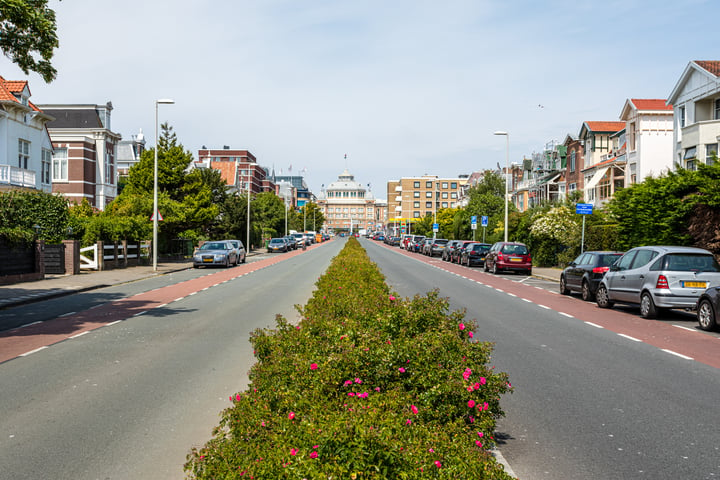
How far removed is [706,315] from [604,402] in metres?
7.47

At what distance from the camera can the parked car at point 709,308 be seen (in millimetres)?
12539

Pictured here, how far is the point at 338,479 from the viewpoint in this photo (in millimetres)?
2760

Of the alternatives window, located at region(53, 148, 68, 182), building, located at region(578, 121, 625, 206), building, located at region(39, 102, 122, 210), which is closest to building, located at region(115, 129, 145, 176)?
building, located at region(39, 102, 122, 210)

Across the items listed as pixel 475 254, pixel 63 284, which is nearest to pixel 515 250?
pixel 475 254

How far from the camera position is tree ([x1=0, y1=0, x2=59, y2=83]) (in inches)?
484

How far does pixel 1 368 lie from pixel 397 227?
580ft

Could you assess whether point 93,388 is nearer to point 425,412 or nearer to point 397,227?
point 425,412

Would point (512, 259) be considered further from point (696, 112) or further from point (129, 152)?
point (129, 152)

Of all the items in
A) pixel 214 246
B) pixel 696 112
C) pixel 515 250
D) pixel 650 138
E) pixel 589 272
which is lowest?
pixel 589 272

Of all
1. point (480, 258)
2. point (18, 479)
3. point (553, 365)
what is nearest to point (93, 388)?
point (18, 479)

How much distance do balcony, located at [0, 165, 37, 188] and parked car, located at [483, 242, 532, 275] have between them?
2622 centimetres

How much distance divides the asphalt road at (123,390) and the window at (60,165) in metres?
39.1

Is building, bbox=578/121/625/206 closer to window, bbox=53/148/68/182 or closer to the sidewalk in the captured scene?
the sidewalk

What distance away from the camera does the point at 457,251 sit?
44.3 m
